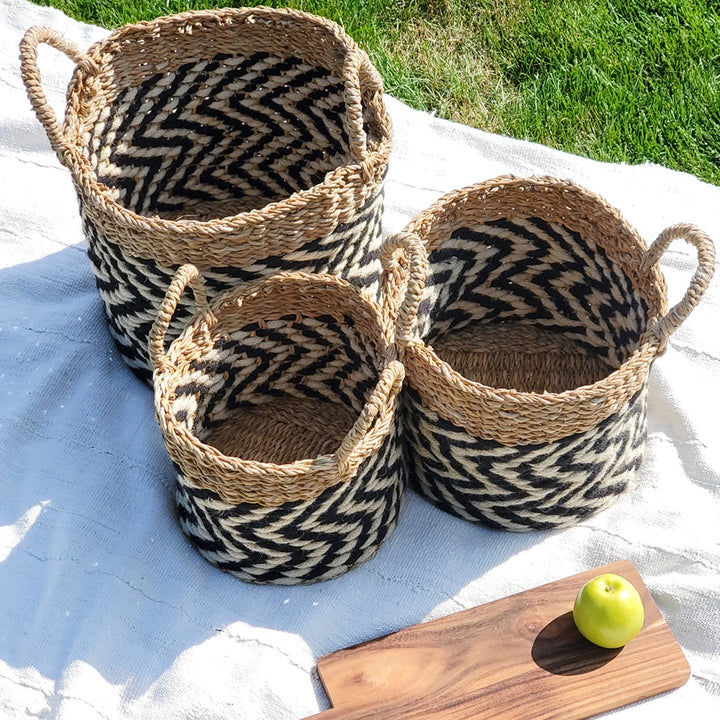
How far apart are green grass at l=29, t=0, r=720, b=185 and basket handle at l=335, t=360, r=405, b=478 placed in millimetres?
931

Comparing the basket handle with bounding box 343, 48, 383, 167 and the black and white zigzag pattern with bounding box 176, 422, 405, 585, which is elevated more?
the basket handle with bounding box 343, 48, 383, 167

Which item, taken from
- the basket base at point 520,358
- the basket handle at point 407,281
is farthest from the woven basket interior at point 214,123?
the basket base at point 520,358

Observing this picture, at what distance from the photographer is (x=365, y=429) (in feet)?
3.89

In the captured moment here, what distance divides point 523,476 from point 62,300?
78 centimetres

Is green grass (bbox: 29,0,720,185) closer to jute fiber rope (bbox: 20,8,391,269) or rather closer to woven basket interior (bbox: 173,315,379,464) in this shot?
jute fiber rope (bbox: 20,8,391,269)

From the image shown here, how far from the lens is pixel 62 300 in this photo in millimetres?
1650

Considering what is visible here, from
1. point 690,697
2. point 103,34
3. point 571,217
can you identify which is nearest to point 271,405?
point 571,217

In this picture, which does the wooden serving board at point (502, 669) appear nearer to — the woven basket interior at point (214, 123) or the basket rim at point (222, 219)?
the basket rim at point (222, 219)

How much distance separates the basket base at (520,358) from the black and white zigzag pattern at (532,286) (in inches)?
0.5

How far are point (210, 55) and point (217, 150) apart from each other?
6.2 inches

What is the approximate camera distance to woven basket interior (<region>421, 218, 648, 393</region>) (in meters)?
1.48

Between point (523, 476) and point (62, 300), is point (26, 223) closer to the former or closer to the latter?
point (62, 300)

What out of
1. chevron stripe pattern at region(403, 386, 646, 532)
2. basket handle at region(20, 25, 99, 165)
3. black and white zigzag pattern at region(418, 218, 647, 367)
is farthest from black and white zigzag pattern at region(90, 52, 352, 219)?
chevron stripe pattern at region(403, 386, 646, 532)

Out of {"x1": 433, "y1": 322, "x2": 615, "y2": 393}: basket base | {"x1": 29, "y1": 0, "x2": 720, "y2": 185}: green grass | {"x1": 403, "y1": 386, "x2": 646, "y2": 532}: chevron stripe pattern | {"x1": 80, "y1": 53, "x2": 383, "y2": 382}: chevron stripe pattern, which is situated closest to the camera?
{"x1": 403, "y1": 386, "x2": 646, "y2": 532}: chevron stripe pattern
